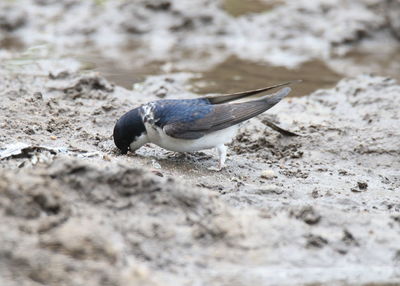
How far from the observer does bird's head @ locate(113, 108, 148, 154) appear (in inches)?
228

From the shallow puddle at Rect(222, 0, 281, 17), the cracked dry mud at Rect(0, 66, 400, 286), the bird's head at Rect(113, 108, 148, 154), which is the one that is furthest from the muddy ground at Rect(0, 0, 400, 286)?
the shallow puddle at Rect(222, 0, 281, 17)

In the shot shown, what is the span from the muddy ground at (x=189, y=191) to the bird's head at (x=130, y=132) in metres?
0.13

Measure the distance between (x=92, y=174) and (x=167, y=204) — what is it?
481 mm

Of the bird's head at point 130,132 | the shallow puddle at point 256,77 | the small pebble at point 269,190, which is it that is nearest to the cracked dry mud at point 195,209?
the small pebble at point 269,190

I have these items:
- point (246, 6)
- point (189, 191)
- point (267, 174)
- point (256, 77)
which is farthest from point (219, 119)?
point (246, 6)

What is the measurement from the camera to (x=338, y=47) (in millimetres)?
11594

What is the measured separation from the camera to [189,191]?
4.25 metres

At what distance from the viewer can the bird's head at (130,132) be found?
5793 mm

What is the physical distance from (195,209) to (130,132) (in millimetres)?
1760

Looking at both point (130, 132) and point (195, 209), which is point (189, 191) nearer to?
point (195, 209)

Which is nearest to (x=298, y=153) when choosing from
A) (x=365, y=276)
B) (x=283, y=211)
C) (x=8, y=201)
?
(x=283, y=211)

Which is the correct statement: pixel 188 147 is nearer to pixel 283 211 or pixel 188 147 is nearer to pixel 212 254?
pixel 283 211

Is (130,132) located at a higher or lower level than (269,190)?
higher

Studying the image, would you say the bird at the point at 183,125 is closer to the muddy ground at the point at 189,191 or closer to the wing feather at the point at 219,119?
the wing feather at the point at 219,119
